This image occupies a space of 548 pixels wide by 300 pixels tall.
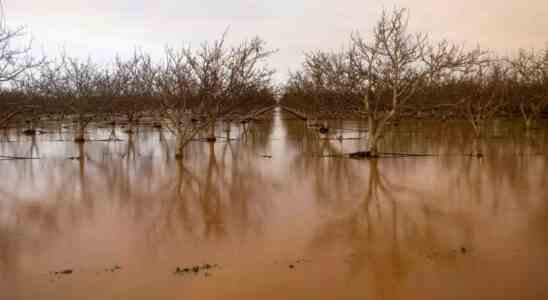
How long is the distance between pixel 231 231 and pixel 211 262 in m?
1.54

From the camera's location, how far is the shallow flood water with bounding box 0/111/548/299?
18.0 ft

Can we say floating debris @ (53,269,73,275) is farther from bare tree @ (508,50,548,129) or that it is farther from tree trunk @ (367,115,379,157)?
bare tree @ (508,50,548,129)

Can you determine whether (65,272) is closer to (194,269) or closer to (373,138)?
(194,269)

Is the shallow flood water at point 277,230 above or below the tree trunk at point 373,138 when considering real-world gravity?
below

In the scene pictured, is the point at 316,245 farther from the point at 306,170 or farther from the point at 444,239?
the point at 306,170

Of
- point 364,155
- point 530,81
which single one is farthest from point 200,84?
point 530,81

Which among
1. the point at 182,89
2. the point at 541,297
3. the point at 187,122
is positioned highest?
the point at 182,89

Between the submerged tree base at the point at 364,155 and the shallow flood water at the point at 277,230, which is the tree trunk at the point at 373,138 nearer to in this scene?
the submerged tree base at the point at 364,155

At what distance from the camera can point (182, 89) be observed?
17609 mm

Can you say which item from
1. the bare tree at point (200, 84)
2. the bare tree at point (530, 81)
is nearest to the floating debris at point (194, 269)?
the bare tree at point (200, 84)

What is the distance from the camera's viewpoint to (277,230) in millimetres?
7801

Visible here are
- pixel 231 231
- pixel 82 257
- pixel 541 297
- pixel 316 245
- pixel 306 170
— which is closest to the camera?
pixel 541 297

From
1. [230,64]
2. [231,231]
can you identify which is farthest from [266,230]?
[230,64]

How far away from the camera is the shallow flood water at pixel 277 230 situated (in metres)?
5.48
